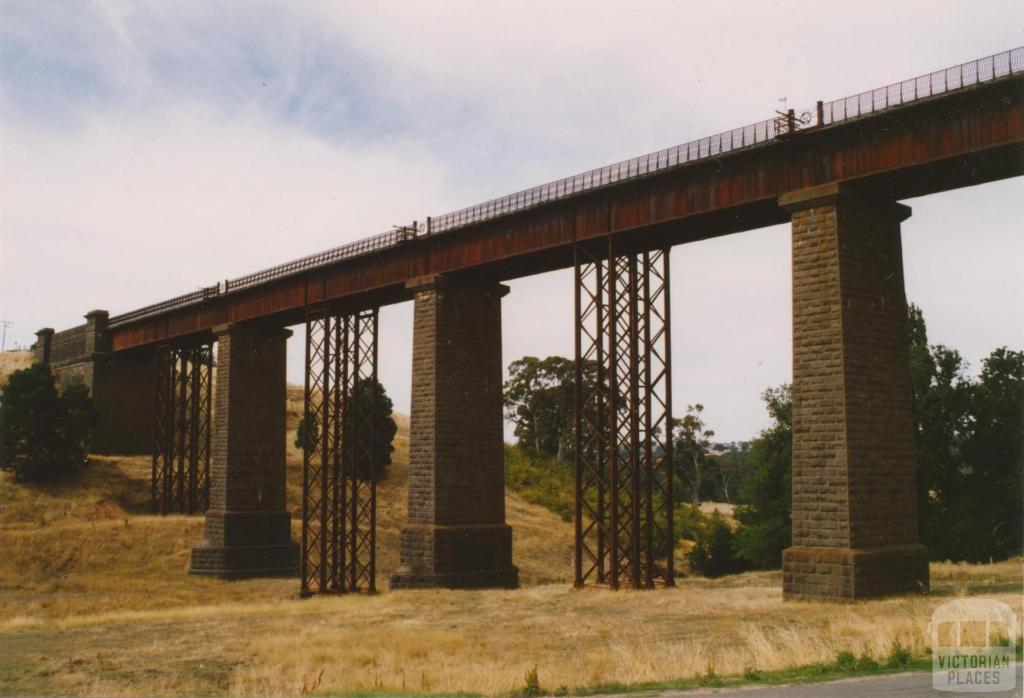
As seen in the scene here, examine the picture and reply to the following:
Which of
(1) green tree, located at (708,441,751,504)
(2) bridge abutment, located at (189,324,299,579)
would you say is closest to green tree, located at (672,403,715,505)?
(1) green tree, located at (708,441,751,504)

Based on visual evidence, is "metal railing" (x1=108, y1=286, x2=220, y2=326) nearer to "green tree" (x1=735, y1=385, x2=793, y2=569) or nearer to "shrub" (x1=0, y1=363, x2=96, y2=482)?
"shrub" (x1=0, y1=363, x2=96, y2=482)

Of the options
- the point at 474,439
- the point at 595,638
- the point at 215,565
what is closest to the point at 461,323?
the point at 474,439

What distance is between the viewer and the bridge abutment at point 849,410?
18750 mm

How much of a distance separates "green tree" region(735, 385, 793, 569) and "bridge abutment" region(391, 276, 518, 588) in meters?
18.6

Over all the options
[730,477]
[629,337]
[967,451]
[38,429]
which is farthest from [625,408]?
[730,477]

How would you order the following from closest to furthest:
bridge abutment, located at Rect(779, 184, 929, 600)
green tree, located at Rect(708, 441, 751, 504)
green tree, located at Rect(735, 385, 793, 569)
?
bridge abutment, located at Rect(779, 184, 929, 600), green tree, located at Rect(735, 385, 793, 569), green tree, located at Rect(708, 441, 751, 504)

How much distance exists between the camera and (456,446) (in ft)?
92.9

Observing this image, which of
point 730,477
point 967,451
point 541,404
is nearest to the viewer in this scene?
point 967,451

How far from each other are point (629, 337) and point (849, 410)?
23.1 ft

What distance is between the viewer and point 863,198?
20.4 metres

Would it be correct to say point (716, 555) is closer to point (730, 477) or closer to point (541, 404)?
point (541, 404)

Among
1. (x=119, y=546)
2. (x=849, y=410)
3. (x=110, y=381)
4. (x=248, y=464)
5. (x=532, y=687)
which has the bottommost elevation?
(x=119, y=546)

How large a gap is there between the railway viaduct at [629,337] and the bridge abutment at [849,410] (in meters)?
0.04

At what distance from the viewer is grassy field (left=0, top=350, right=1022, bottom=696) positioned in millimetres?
12977
